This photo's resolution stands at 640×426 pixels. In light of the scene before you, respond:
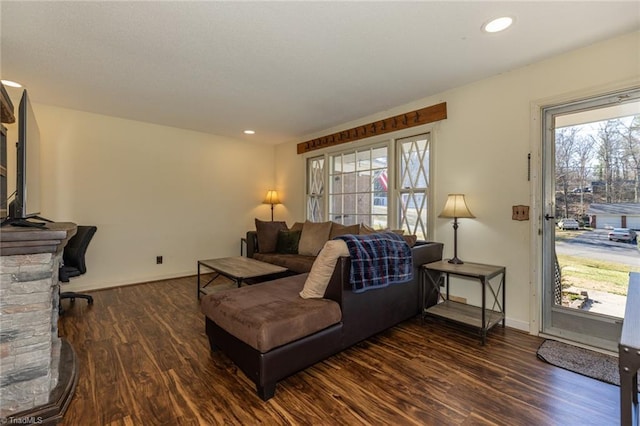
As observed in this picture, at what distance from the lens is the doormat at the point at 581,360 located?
1.92 meters

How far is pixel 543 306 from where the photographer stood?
2562 mm

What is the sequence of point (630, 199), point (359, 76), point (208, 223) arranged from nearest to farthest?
point (630, 199)
point (359, 76)
point (208, 223)

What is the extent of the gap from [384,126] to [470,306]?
235 centimetres

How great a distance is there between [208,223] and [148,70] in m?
2.77

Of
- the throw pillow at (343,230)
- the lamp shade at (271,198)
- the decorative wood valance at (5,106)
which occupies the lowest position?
the throw pillow at (343,230)

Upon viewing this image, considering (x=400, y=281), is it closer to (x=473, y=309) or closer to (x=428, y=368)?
(x=428, y=368)

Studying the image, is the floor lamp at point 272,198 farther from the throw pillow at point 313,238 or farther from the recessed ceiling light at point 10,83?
the recessed ceiling light at point 10,83

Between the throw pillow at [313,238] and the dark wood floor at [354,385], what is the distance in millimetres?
1644

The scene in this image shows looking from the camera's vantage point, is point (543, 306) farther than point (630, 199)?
Yes

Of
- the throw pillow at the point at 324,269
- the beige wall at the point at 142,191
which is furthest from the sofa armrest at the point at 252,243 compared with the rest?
the throw pillow at the point at 324,269

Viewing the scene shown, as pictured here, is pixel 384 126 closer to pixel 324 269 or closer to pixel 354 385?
pixel 324 269

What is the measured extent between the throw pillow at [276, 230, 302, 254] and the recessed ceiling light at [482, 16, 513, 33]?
318 centimetres

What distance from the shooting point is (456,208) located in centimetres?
289

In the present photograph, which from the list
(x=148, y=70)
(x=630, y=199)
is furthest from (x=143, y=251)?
(x=630, y=199)
